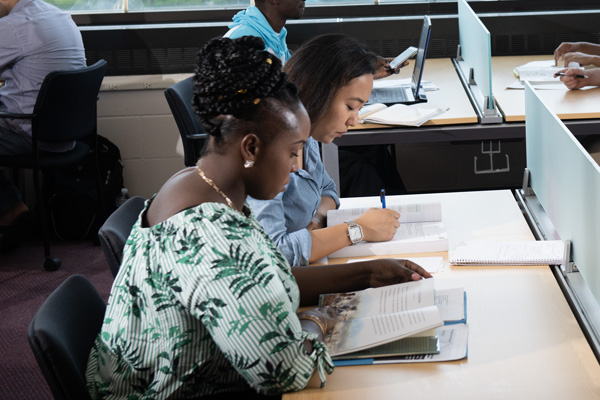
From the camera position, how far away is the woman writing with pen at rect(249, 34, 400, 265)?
180 centimetres

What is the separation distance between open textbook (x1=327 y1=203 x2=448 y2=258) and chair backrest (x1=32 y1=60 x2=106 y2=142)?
1.74 m

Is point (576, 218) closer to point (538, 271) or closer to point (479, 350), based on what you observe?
Answer: point (538, 271)

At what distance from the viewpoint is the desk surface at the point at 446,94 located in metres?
2.89

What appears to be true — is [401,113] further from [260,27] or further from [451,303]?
[451,303]

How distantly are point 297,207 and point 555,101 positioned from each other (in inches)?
58.6

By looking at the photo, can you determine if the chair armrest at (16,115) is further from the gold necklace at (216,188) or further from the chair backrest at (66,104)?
the gold necklace at (216,188)

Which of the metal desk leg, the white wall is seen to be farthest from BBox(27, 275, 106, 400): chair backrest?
the white wall

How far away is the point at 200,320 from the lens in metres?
1.20

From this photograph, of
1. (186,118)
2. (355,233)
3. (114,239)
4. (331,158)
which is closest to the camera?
(114,239)

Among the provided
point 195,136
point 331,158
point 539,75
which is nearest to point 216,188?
point 331,158

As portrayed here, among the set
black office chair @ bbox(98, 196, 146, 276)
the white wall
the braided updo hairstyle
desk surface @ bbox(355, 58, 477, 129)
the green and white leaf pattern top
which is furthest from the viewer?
the white wall

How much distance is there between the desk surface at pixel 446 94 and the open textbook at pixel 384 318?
141 cm

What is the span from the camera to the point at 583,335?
4.50ft

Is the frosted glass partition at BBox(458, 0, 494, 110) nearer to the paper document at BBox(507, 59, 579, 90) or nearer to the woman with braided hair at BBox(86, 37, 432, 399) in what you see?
the paper document at BBox(507, 59, 579, 90)
